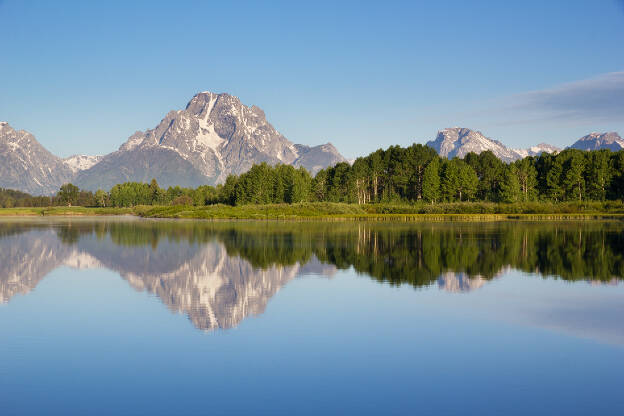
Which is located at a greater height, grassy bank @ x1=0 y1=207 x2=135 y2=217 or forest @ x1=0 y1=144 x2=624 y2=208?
forest @ x1=0 y1=144 x2=624 y2=208

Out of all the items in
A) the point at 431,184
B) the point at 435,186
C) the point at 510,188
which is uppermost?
the point at 431,184

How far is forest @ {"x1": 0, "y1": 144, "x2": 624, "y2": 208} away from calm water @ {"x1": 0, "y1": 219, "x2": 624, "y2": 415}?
97.1 metres

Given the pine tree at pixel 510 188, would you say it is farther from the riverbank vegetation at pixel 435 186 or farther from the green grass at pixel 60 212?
the green grass at pixel 60 212

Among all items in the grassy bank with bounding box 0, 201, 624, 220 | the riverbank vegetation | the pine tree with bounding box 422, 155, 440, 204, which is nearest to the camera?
the grassy bank with bounding box 0, 201, 624, 220

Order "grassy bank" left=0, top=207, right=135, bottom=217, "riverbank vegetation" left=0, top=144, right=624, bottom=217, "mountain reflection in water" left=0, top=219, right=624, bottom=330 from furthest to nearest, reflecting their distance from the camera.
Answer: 1. "grassy bank" left=0, top=207, right=135, bottom=217
2. "riverbank vegetation" left=0, top=144, right=624, bottom=217
3. "mountain reflection in water" left=0, top=219, right=624, bottom=330

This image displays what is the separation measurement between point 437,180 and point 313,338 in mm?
117154

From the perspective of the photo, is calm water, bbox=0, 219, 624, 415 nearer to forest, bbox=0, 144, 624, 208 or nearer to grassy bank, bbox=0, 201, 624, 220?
grassy bank, bbox=0, 201, 624, 220

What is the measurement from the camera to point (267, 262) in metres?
34.6

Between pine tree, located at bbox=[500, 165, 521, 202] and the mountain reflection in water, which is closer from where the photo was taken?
the mountain reflection in water

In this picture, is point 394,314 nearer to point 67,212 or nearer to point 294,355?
point 294,355

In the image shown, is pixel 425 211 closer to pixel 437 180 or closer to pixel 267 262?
pixel 437 180

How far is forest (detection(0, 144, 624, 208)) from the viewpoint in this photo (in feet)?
409

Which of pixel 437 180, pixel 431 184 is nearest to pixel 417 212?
pixel 431 184

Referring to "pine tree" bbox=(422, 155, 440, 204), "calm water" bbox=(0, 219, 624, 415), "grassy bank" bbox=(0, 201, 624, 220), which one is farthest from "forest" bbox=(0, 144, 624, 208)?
"calm water" bbox=(0, 219, 624, 415)
